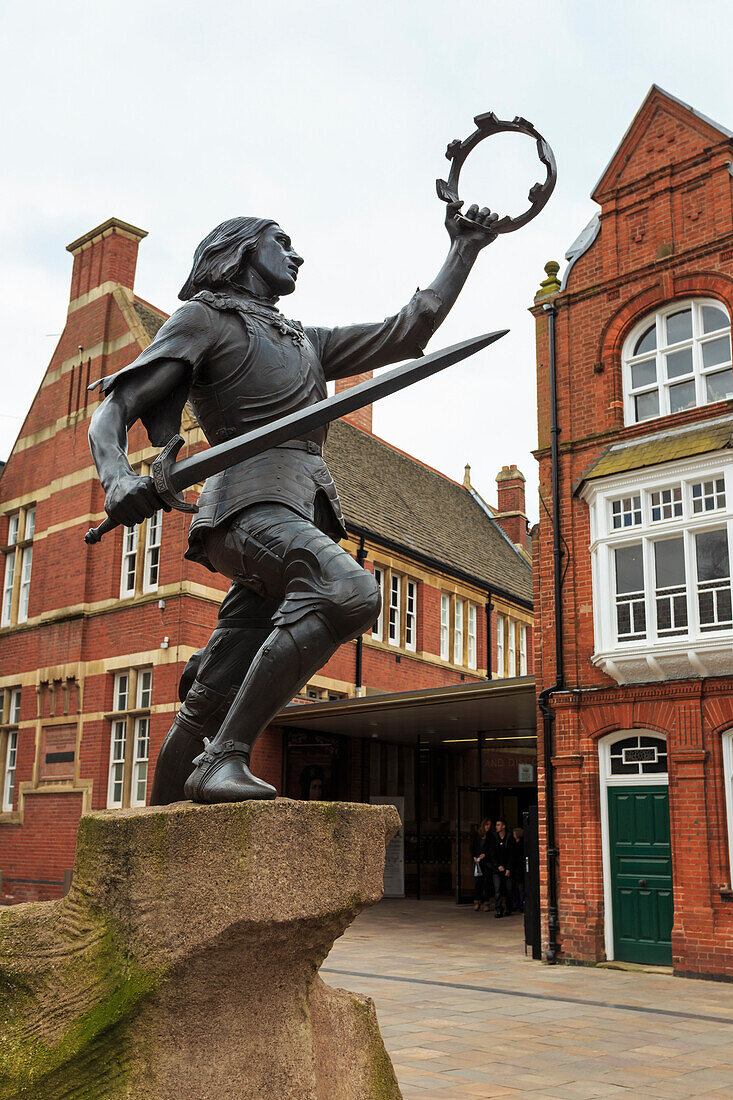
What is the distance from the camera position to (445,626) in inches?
1037

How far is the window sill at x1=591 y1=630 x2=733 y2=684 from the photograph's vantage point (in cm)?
1181

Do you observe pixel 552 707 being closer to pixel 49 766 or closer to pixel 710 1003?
pixel 710 1003

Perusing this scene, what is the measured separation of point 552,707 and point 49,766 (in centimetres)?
1168

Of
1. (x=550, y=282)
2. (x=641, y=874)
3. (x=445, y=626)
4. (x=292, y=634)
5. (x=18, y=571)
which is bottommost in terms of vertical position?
(x=641, y=874)

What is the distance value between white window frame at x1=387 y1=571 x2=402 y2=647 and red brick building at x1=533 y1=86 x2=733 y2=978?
10.3 m

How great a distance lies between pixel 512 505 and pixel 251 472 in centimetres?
3225

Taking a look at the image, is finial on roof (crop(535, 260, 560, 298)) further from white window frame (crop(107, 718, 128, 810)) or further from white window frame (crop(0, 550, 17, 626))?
white window frame (crop(0, 550, 17, 626))

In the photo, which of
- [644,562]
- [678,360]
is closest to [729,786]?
[644,562]

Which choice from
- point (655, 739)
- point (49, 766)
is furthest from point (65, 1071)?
point (49, 766)

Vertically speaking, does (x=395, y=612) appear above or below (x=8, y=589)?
below

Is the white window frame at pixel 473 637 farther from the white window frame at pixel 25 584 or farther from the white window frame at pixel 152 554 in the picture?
the white window frame at pixel 25 584

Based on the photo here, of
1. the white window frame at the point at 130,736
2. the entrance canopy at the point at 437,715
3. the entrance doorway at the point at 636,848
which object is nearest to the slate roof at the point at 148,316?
the white window frame at the point at 130,736

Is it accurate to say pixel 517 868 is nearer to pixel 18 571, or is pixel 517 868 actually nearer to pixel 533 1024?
pixel 533 1024

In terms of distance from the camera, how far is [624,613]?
42.7ft
